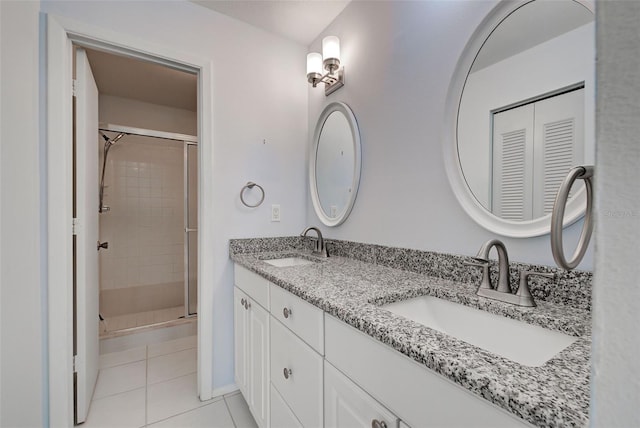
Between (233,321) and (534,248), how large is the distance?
5.42ft

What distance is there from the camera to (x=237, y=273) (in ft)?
5.68

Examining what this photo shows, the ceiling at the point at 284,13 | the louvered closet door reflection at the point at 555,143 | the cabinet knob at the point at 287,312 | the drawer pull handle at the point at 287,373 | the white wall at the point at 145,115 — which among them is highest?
the ceiling at the point at 284,13

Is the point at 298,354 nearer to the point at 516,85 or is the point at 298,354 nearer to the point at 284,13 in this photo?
the point at 516,85

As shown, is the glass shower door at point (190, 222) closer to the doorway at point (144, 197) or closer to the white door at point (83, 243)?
the doorway at point (144, 197)

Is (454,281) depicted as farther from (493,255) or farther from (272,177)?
(272,177)

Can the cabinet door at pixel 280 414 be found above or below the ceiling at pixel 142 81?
below

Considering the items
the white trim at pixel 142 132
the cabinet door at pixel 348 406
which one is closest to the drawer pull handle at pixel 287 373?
the cabinet door at pixel 348 406

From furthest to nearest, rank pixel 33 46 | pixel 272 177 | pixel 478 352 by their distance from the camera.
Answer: pixel 272 177, pixel 33 46, pixel 478 352

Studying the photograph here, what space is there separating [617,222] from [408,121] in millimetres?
1227

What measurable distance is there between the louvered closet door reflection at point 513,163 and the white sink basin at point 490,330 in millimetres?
353

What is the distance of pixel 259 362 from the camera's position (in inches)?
53.4

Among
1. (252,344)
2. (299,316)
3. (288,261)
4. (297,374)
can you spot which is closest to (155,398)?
(252,344)

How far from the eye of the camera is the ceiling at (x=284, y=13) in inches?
66.7

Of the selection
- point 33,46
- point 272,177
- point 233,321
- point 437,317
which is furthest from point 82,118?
point 437,317
